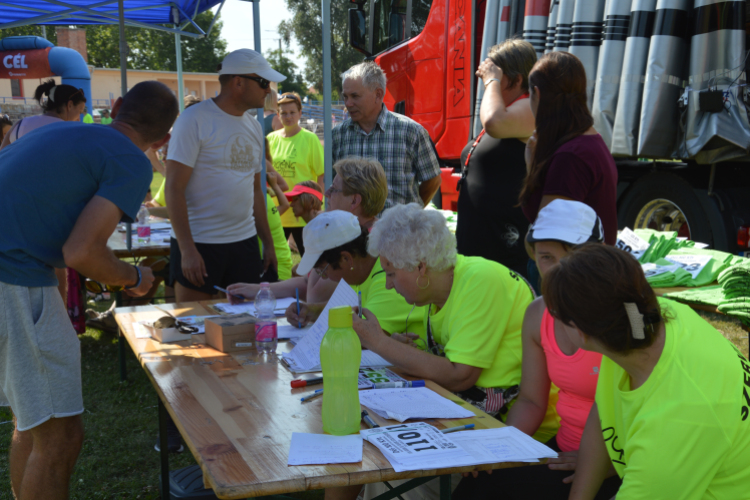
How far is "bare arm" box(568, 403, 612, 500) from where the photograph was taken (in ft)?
5.14

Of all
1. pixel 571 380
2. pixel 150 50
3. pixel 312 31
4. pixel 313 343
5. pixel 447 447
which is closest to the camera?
pixel 447 447

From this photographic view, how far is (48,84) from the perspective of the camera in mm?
4840

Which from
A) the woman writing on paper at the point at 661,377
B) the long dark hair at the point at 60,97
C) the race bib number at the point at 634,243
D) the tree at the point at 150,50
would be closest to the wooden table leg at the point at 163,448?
the woman writing on paper at the point at 661,377

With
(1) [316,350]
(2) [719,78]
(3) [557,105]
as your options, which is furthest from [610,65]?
(1) [316,350]

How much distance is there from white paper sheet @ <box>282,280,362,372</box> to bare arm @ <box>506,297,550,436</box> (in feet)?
2.05

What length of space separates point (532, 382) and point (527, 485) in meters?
0.30

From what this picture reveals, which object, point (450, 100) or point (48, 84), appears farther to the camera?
point (450, 100)

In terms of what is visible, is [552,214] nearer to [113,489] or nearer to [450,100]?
[113,489]

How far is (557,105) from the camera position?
2.38m

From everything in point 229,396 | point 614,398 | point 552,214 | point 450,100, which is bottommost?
point 229,396

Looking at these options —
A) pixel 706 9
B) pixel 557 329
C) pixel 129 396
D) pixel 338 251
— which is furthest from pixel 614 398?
pixel 129 396

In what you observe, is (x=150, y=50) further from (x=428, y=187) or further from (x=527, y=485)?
(x=527, y=485)

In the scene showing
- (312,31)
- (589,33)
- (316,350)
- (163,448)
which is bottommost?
(163,448)

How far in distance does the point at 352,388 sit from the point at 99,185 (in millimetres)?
1117
